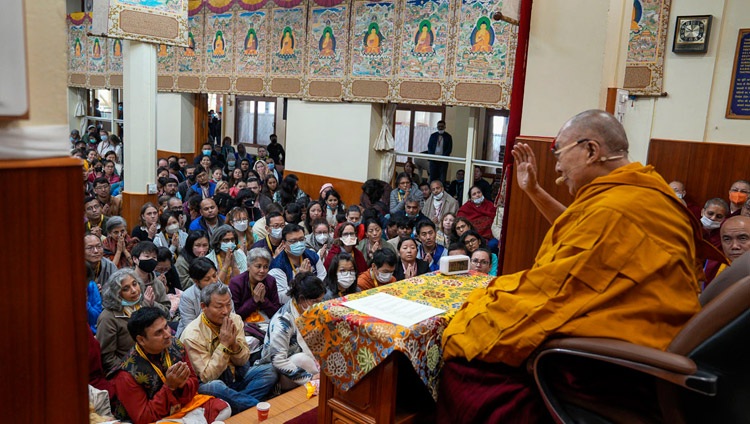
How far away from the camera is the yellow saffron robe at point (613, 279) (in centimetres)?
170

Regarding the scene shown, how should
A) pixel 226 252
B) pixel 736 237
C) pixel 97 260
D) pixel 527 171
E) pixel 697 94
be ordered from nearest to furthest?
pixel 527 171 < pixel 736 237 < pixel 97 260 < pixel 226 252 < pixel 697 94

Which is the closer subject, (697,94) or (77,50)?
(697,94)

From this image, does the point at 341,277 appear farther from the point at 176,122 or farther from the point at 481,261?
the point at 176,122

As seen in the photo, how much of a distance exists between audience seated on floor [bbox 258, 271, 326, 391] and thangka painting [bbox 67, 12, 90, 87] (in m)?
12.1

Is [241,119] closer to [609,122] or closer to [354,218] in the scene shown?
[354,218]

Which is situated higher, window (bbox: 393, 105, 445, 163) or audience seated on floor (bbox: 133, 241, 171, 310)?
window (bbox: 393, 105, 445, 163)

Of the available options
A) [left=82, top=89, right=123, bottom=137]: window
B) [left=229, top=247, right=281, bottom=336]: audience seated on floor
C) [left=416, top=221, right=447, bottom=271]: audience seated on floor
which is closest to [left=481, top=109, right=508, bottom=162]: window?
[left=416, top=221, right=447, bottom=271]: audience seated on floor

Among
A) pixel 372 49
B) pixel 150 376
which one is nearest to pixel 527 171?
pixel 150 376

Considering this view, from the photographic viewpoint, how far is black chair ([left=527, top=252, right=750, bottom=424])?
54.9 inches

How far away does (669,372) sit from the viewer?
1430 mm

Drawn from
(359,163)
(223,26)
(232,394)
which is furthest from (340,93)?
(232,394)

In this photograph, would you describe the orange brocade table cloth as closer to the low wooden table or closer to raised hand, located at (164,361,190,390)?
the low wooden table

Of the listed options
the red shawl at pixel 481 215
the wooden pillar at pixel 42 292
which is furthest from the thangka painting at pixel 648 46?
the wooden pillar at pixel 42 292

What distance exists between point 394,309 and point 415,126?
A: 7.84 meters
